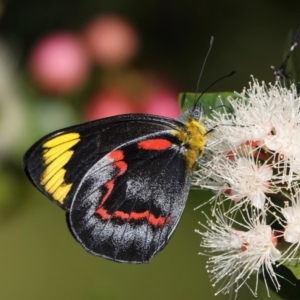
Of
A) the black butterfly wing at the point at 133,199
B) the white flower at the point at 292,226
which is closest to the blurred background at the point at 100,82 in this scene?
the black butterfly wing at the point at 133,199

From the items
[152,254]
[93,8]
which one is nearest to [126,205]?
[152,254]

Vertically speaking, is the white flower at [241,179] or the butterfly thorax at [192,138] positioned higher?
the butterfly thorax at [192,138]

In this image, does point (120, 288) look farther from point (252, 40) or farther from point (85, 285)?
point (252, 40)

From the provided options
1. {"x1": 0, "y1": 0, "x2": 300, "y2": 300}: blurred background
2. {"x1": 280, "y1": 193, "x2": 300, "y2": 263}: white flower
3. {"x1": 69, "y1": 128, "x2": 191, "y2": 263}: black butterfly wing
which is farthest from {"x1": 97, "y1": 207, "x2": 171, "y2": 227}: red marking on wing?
{"x1": 0, "y1": 0, "x2": 300, "y2": 300}: blurred background

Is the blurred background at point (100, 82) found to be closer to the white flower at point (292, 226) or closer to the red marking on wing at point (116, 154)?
the red marking on wing at point (116, 154)

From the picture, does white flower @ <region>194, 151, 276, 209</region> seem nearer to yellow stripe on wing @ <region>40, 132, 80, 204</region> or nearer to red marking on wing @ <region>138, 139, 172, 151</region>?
red marking on wing @ <region>138, 139, 172, 151</region>

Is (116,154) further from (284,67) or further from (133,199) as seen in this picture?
(284,67)
